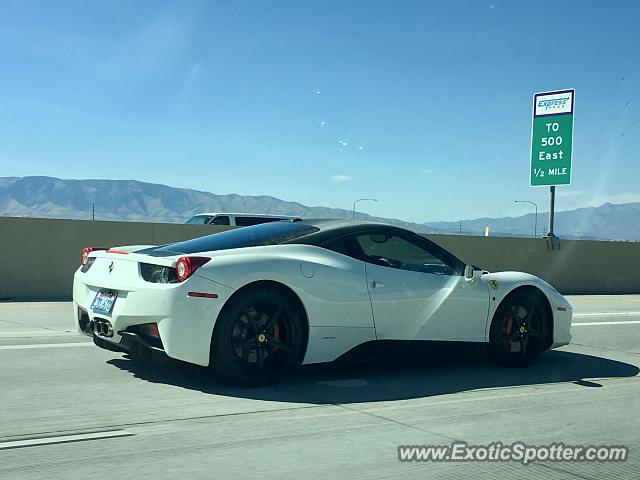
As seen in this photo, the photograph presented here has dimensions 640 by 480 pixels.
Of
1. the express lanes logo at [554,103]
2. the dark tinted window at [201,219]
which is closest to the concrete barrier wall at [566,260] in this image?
the express lanes logo at [554,103]

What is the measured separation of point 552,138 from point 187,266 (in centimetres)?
1977

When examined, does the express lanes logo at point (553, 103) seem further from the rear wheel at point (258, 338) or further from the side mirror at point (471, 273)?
the rear wheel at point (258, 338)

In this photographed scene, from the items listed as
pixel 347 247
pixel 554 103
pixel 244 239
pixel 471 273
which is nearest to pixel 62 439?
pixel 244 239

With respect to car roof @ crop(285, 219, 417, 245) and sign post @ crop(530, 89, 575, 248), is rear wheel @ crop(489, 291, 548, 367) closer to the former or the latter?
car roof @ crop(285, 219, 417, 245)

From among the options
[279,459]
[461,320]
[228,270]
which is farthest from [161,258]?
[461,320]

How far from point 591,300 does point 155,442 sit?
15.6 m

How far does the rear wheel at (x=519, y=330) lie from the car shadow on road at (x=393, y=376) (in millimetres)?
128

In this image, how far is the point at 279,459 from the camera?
4.34 m

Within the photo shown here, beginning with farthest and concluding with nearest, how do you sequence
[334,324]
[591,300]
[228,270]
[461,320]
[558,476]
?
[591,300]
[461,320]
[334,324]
[228,270]
[558,476]

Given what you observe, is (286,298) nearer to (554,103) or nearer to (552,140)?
(552,140)

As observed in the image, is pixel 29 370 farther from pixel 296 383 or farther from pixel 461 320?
pixel 461 320

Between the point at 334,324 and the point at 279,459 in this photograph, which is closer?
the point at 279,459

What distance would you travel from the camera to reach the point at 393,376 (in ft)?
22.8

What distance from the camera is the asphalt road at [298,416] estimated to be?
4.26m
